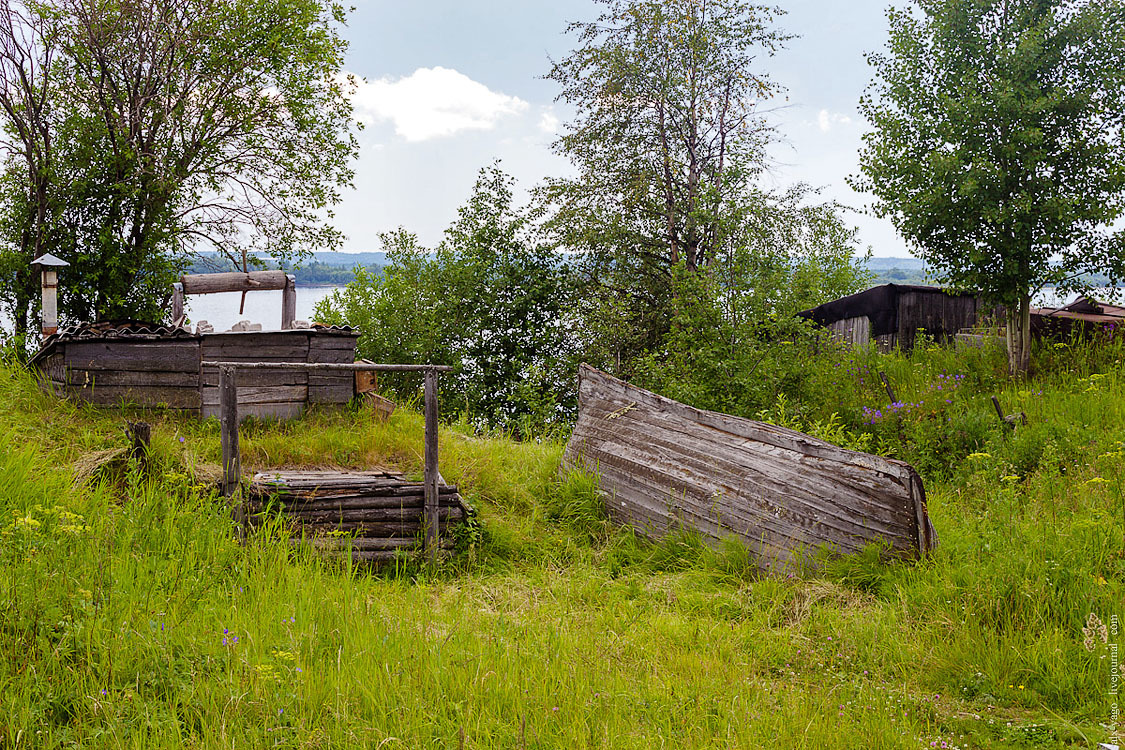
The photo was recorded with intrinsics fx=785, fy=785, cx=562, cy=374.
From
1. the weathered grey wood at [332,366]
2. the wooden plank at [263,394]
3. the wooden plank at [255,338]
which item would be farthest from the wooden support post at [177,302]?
the weathered grey wood at [332,366]

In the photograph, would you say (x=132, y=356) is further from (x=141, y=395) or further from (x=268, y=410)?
(x=268, y=410)

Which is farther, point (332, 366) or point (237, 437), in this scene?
point (332, 366)

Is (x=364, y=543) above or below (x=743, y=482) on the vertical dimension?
below

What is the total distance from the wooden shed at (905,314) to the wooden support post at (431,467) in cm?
1462

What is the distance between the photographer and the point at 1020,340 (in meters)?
13.5

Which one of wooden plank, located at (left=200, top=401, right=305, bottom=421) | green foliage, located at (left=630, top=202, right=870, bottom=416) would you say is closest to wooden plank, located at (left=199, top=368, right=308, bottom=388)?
wooden plank, located at (left=200, top=401, right=305, bottom=421)

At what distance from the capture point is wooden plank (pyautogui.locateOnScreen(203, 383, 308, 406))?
9.42 metres

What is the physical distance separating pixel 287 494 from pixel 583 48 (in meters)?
16.0

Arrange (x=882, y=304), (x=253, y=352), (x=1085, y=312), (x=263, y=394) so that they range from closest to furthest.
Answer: (x=263, y=394) → (x=253, y=352) → (x=1085, y=312) → (x=882, y=304)

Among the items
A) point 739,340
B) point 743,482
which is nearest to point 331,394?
point 743,482

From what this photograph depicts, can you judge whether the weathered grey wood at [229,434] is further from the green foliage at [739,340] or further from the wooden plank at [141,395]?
the green foliage at [739,340]

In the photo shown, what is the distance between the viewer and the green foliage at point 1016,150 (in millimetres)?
12633

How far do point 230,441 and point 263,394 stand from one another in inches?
100.0

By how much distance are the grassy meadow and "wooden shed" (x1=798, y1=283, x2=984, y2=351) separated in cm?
1213
